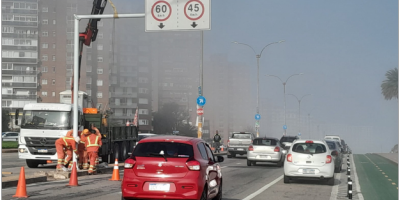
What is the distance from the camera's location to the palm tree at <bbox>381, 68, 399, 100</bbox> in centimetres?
11488

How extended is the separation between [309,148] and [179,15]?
6.64 metres

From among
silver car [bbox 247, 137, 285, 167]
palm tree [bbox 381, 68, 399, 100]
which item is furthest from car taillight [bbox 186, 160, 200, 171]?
palm tree [bbox 381, 68, 399, 100]

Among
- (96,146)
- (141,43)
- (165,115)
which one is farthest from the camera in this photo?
(141,43)

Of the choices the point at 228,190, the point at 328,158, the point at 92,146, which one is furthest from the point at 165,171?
the point at 92,146

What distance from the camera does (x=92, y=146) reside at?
21.8m

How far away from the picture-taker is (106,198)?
1446cm

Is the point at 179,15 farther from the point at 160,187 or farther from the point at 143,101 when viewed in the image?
the point at 143,101

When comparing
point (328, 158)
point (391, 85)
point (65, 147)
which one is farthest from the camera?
point (391, 85)

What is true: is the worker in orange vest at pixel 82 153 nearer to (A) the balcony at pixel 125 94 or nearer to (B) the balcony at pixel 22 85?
(B) the balcony at pixel 22 85

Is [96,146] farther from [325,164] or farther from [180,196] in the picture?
[180,196]

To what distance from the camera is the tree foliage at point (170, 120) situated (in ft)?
433

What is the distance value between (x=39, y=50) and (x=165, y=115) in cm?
3046

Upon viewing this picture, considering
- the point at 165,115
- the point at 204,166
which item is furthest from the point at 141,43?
the point at 204,166

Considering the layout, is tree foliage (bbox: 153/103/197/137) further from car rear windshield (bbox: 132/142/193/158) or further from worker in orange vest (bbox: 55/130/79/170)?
car rear windshield (bbox: 132/142/193/158)
